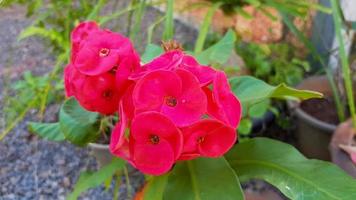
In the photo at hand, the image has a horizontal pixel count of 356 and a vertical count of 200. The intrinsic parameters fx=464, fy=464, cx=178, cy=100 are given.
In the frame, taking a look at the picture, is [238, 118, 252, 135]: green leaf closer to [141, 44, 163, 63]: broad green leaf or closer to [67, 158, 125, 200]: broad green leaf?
[141, 44, 163, 63]: broad green leaf

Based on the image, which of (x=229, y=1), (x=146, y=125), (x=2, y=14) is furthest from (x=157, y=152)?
(x=2, y=14)

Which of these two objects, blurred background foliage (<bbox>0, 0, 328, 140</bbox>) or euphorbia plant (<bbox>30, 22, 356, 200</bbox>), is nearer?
euphorbia plant (<bbox>30, 22, 356, 200</bbox>)

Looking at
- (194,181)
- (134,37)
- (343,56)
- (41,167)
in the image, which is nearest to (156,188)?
(194,181)

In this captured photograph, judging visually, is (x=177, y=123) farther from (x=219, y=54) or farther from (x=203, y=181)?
(x=219, y=54)

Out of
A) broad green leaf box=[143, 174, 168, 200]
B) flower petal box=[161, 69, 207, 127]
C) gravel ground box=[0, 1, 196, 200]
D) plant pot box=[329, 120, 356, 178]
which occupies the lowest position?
gravel ground box=[0, 1, 196, 200]

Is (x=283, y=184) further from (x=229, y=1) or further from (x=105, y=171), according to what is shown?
(x=229, y=1)

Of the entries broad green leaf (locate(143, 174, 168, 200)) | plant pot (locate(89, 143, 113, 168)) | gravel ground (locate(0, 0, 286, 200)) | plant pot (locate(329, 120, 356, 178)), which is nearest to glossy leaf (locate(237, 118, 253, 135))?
gravel ground (locate(0, 0, 286, 200))

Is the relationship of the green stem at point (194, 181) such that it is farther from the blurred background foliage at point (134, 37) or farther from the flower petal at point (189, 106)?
the blurred background foliage at point (134, 37)
